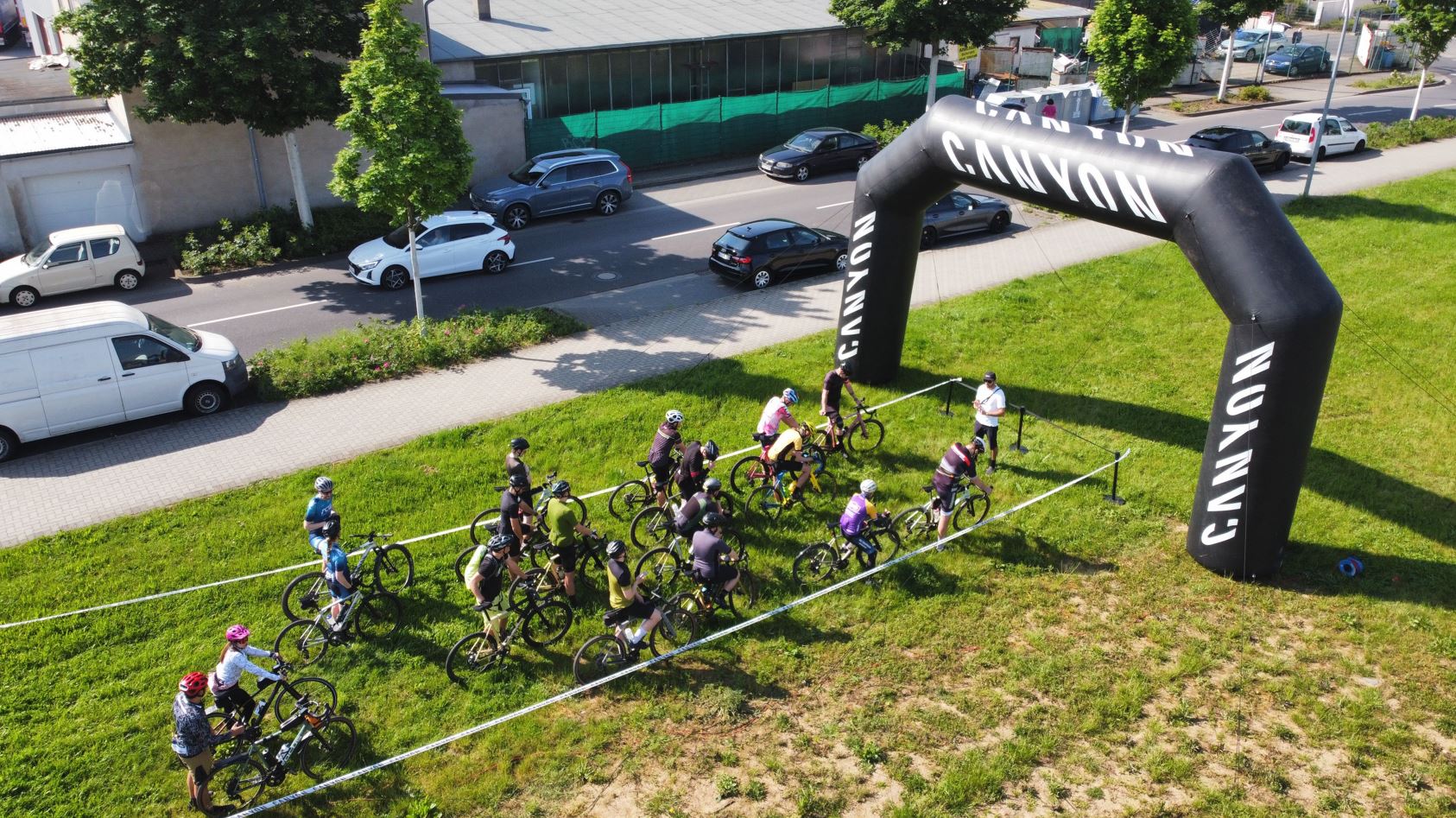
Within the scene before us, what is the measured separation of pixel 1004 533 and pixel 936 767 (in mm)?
4667

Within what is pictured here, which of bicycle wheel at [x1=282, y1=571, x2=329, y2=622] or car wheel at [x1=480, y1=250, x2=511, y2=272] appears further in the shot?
car wheel at [x1=480, y1=250, x2=511, y2=272]

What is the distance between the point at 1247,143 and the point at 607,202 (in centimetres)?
2013

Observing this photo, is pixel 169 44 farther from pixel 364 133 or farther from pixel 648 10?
pixel 648 10

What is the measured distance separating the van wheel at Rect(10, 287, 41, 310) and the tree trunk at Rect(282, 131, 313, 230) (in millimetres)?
6067

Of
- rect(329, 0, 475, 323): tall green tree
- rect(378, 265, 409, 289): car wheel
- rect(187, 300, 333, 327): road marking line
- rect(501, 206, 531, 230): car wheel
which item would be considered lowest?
rect(187, 300, 333, 327): road marking line

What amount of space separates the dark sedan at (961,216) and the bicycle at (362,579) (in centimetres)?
1731

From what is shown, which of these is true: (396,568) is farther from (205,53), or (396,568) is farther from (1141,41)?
(1141,41)

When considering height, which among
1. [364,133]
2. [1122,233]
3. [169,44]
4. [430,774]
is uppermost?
[169,44]

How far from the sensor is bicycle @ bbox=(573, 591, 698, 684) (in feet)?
36.1

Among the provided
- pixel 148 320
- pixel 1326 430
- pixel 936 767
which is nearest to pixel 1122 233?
pixel 1326 430

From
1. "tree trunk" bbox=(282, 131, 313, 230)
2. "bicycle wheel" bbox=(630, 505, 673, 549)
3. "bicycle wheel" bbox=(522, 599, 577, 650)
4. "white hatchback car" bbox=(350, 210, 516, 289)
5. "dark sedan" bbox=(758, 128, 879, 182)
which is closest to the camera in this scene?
"bicycle wheel" bbox=(522, 599, 577, 650)

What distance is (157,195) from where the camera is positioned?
25391 mm

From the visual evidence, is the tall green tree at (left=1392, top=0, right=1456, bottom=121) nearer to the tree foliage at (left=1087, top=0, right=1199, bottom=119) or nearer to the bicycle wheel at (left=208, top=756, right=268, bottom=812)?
the tree foliage at (left=1087, top=0, right=1199, bottom=119)

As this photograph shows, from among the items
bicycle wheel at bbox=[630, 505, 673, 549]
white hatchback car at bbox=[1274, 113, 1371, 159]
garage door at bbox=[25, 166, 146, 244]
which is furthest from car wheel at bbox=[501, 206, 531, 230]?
white hatchback car at bbox=[1274, 113, 1371, 159]
